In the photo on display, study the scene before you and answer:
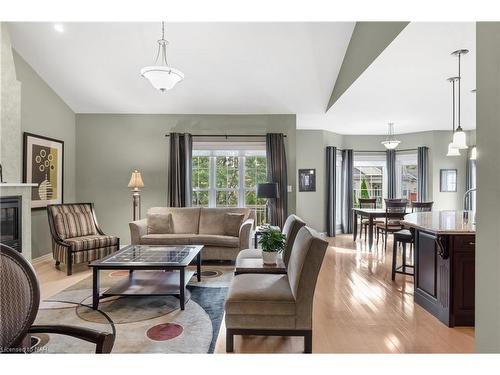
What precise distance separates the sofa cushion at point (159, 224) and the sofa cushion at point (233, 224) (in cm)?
95

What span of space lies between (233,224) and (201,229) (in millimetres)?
591

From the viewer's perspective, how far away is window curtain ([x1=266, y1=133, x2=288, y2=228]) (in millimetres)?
6043

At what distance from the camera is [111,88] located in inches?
216

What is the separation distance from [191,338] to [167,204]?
3.87 meters

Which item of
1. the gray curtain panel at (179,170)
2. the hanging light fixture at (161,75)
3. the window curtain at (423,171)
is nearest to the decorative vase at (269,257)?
the hanging light fixture at (161,75)

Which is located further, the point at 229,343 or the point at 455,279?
the point at 455,279

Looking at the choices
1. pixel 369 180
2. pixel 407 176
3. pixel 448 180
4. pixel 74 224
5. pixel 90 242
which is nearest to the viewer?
pixel 90 242

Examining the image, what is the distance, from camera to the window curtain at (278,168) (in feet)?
19.8

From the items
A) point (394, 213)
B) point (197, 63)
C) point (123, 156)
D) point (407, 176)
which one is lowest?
point (394, 213)

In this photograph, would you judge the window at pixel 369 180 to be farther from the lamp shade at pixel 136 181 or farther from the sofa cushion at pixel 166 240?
the lamp shade at pixel 136 181

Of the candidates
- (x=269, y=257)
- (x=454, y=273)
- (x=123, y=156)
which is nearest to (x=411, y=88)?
(x=454, y=273)

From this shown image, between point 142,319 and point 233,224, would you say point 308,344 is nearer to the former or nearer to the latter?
point 142,319

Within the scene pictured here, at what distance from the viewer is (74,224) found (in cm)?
496
